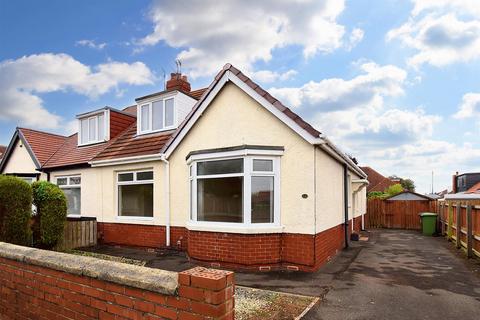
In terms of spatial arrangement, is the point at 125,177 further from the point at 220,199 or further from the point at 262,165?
the point at 262,165

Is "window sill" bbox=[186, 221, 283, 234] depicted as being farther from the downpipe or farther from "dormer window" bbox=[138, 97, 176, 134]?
"dormer window" bbox=[138, 97, 176, 134]

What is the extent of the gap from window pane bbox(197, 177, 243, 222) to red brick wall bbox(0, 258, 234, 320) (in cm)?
478

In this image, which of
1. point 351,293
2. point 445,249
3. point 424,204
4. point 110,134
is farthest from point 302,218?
point 424,204

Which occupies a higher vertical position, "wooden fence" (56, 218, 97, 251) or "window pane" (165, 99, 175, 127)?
"window pane" (165, 99, 175, 127)

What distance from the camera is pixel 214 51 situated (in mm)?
9836

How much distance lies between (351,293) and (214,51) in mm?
7548

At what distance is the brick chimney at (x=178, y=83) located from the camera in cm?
1298

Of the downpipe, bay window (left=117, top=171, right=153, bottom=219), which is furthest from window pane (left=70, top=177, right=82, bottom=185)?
the downpipe

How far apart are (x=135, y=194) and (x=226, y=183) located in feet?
15.3

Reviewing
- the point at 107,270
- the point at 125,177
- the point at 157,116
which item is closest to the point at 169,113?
the point at 157,116

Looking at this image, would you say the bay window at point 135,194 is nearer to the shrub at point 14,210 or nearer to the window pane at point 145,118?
the window pane at point 145,118

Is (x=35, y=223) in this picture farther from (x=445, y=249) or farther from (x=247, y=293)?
(x=445, y=249)

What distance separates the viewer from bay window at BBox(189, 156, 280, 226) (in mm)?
7883

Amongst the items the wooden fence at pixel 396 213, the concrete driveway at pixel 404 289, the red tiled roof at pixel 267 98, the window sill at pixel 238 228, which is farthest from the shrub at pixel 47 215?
the wooden fence at pixel 396 213
